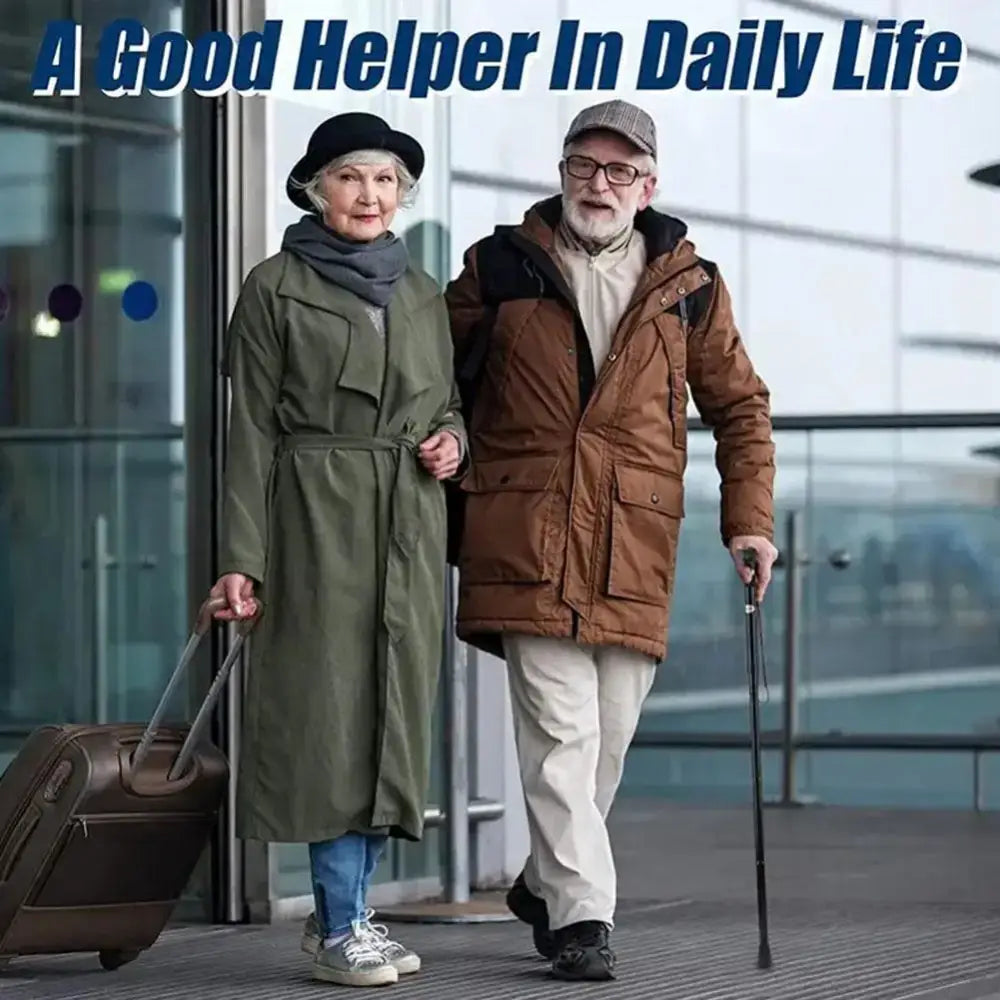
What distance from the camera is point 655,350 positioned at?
555 cm

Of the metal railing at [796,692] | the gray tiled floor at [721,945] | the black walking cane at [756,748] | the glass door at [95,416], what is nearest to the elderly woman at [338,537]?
the gray tiled floor at [721,945]

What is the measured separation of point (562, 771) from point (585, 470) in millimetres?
544

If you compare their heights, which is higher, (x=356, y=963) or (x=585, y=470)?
(x=585, y=470)

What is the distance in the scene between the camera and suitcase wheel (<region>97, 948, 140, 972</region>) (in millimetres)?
5512

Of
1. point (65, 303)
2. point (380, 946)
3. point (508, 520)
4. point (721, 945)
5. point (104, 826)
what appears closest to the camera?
point (104, 826)

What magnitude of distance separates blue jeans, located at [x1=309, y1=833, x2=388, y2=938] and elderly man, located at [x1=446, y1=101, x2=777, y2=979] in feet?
1.12

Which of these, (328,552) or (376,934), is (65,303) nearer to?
(328,552)

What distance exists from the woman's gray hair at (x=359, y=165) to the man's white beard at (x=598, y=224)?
0.30m

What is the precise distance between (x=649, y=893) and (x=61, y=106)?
2.31m

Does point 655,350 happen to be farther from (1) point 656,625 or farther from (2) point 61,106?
(2) point 61,106

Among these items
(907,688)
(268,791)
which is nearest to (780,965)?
(268,791)

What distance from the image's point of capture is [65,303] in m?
6.45

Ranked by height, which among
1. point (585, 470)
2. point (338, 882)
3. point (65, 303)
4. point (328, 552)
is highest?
point (65, 303)

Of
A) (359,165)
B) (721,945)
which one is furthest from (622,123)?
(721,945)
